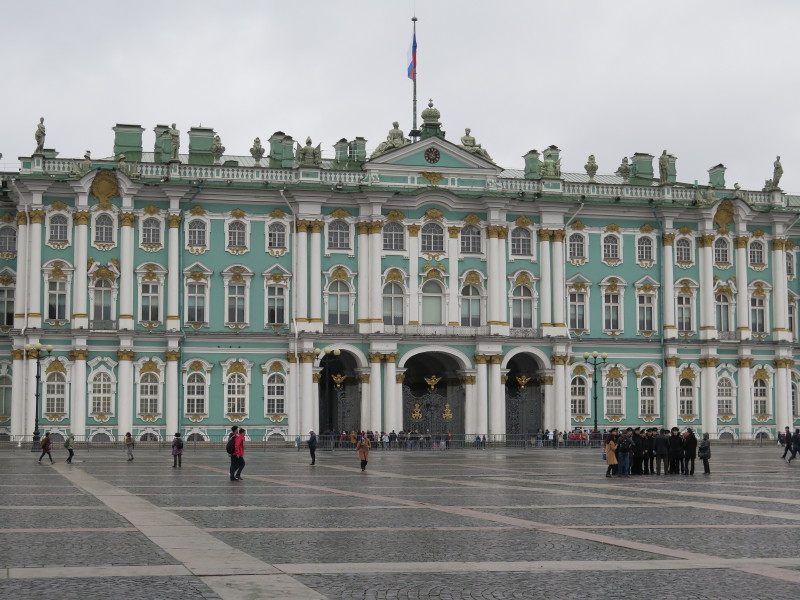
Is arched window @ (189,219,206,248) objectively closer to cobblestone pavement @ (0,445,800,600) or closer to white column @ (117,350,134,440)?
white column @ (117,350,134,440)

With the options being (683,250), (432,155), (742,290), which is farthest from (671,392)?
(432,155)

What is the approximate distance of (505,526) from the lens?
20.6 m

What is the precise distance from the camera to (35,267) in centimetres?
7181

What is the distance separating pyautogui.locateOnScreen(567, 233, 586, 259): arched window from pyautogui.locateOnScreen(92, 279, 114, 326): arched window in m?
29.3

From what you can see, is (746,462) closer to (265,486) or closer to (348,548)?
(265,486)

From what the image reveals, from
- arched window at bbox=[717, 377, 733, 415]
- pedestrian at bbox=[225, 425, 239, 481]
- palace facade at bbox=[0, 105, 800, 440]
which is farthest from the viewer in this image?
arched window at bbox=[717, 377, 733, 415]

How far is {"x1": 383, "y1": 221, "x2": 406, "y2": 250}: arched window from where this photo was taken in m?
76.9

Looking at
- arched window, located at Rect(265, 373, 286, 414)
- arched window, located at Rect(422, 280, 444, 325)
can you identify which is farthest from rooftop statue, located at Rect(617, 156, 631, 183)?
arched window, located at Rect(265, 373, 286, 414)

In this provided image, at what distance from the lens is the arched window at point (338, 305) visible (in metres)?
75.9

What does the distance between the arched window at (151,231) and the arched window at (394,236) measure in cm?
1391

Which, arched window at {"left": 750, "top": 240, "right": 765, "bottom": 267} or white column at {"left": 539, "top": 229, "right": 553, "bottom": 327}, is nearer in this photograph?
white column at {"left": 539, "top": 229, "right": 553, "bottom": 327}

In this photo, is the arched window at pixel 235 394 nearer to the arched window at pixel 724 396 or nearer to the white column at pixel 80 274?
the white column at pixel 80 274

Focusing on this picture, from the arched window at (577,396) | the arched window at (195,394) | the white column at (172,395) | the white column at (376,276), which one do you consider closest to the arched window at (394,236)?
the white column at (376,276)

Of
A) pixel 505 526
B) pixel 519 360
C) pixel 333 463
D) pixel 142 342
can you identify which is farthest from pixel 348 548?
pixel 519 360
